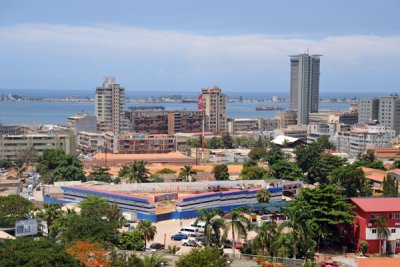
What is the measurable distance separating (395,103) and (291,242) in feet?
182

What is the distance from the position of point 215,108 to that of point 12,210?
165 ft

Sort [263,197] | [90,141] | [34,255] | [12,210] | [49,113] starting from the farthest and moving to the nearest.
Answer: [49,113] < [90,141] < [263,197] < [12,210] < [34,255]

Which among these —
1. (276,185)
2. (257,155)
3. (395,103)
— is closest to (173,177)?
(276,185)

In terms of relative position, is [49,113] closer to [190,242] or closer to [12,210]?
[12,210]

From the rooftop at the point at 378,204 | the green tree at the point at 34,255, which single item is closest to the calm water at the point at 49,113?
the rooftop at the point at 378,204

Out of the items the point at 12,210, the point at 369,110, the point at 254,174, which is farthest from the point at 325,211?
the point at 369,110

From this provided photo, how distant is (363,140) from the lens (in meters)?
55.7

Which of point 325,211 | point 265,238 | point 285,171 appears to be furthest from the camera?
point 285,171

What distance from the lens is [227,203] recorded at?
3019 cm

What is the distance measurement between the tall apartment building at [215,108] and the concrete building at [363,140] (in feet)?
54.1

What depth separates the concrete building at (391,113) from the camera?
7219 centimetres

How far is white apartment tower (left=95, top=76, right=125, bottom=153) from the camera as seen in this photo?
67.6m

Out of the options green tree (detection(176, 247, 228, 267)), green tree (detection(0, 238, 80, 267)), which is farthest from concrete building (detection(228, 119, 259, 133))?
green tree (detection(0, 238, 80, 267))

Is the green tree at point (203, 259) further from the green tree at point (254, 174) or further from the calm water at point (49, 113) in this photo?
the calm water at point (49, 113)
